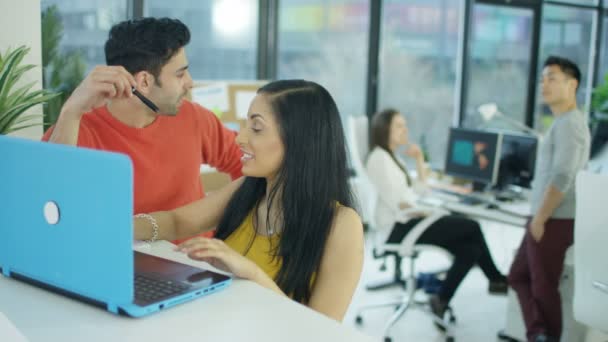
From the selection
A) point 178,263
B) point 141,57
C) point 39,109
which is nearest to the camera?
point 178,263

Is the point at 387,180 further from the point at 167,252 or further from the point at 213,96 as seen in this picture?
the point at 167,252

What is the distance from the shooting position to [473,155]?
4453 millimetres

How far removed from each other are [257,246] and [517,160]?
9.64ft

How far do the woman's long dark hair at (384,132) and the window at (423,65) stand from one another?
1971 millimetres

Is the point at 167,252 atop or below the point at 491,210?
atop

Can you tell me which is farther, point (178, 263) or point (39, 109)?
point (39, 109)

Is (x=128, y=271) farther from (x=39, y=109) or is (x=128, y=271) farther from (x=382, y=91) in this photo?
(x=382, y=91)

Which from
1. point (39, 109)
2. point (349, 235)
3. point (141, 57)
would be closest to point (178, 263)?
point (349, 235)

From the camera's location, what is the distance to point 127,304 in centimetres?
115

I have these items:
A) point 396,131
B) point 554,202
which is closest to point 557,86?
point 554,202

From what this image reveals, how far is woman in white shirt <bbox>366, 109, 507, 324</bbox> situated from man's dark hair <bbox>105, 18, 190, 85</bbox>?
6.13 ft

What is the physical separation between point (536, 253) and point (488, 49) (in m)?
3.78

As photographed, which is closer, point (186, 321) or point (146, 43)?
point (186, 321)

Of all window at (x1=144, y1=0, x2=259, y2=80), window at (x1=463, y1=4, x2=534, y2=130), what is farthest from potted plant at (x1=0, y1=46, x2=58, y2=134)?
window at (x1=463, y1=4, x2=534, y2=130)
